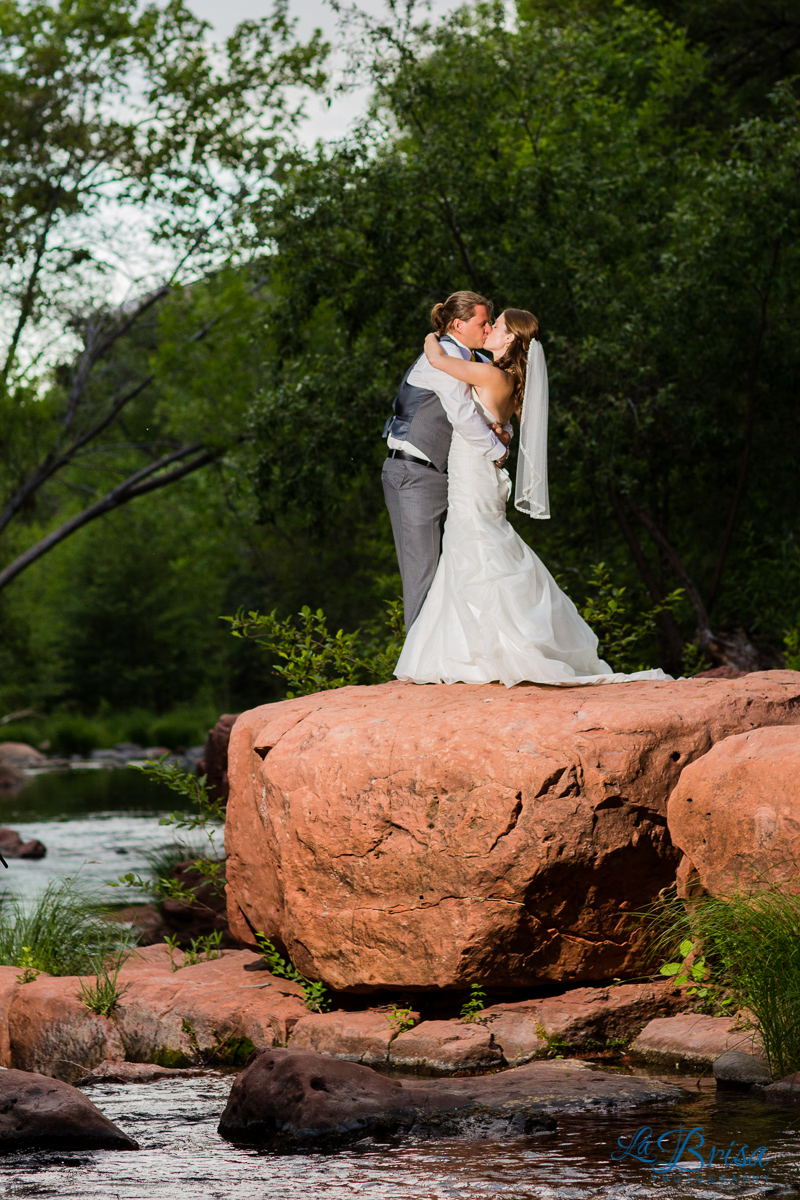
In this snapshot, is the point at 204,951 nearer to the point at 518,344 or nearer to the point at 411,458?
the point at 411,458

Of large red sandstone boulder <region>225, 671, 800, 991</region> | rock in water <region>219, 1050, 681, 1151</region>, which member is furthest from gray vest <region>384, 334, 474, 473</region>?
rock in water <region>219, 1050, 681, 1151</region>

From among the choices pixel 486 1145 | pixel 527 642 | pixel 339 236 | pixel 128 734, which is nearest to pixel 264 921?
pixel 527 642

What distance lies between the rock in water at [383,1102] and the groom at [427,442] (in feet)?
11.5

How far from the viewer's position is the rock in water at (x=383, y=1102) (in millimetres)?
5215

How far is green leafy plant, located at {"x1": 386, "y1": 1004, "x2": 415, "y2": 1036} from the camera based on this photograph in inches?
258

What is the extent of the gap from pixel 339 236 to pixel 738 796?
1128 cm

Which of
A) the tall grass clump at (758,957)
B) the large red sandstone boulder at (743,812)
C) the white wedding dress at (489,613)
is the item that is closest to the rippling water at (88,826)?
the white wedding dress at (489,613)

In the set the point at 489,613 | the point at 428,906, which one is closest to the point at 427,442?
the point at 489,613

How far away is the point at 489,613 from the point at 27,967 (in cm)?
374

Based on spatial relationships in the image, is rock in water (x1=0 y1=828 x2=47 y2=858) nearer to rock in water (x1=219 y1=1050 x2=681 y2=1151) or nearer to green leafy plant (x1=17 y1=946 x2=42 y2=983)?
green leafy plant (x1=17 y1=946 x2=42 y2=983)

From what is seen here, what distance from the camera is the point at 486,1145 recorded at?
4992 millimetres

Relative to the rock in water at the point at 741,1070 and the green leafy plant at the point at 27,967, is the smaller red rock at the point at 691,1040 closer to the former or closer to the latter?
the rock in water at the point at 741,1070

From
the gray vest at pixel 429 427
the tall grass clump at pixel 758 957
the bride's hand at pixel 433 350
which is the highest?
the bride's hand at pixel 433 350

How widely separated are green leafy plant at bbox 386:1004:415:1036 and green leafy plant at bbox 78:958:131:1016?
162cm
